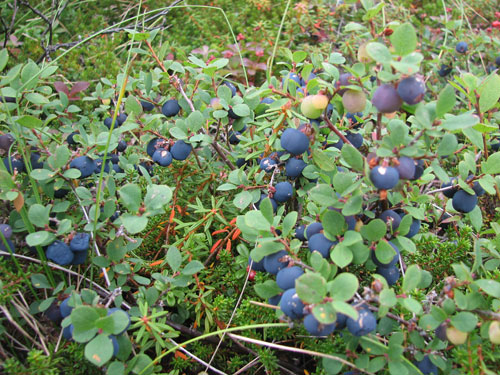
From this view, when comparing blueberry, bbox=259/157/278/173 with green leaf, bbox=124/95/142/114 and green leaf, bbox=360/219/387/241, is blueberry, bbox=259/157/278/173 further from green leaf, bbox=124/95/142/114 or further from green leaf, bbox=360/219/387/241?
green leaf, bbox=124/95/142/114

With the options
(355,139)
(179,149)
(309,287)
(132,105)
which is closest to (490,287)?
(309,287)

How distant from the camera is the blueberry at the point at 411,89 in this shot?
1016 millimetres

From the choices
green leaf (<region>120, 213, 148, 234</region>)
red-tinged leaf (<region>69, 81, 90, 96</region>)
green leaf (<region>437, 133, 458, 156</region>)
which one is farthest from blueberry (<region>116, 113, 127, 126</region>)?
green leaf (<region>437, 133, 458, 156</region>)

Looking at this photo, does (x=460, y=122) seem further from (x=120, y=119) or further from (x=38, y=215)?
(x=120, y=119)

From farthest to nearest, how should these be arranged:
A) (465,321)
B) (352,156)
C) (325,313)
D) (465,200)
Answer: (465,200) → (352,156) → (465,321) → (325,313)

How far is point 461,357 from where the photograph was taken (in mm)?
1089

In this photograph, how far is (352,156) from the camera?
3.75 ft

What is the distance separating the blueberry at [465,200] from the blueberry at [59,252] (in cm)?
118

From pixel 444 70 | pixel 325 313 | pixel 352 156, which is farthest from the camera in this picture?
pixel 444 70

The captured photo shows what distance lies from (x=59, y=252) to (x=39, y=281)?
15 centimetres

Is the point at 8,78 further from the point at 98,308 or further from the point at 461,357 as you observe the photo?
the point at 461,357

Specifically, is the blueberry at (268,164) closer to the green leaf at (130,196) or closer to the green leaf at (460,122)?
the green leaf at (130,196)

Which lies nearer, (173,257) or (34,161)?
(173,257)

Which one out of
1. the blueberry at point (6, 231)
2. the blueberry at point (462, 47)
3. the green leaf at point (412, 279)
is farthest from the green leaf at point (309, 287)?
the blueberry at point (462, 47)
